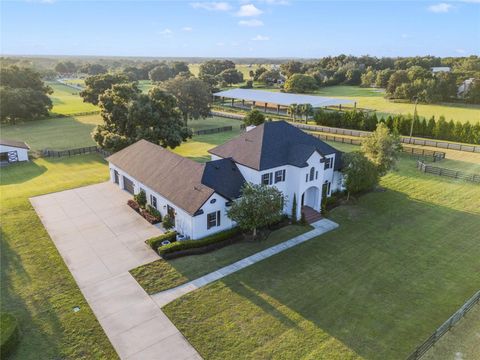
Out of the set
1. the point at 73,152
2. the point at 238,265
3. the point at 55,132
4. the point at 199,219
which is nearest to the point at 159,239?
the point at 199,219

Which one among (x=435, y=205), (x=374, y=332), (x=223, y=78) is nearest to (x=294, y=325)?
(x=374, y=332)

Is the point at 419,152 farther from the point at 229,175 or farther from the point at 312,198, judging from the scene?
the point at 229,175

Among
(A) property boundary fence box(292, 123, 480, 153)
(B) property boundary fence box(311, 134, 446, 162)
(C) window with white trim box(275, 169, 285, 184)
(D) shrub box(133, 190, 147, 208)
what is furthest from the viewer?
(A) property boundary fence box(292, 123, 480, 153)

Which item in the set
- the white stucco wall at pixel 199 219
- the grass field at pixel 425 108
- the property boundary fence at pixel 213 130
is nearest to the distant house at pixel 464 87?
the grass field at pixel 425 108

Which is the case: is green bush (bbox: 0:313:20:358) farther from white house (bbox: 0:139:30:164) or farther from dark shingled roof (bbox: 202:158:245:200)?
white house (bbox: 0:139:30:164)

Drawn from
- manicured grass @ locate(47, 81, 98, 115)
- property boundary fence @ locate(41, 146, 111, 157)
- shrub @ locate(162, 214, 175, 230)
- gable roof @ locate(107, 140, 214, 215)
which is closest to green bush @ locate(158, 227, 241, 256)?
gable roof @ locate(107, 140, 214, 215)

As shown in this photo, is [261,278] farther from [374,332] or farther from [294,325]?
[374,332]

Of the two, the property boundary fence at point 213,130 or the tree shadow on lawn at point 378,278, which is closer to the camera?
the tree shadow on lawn at point 378,278

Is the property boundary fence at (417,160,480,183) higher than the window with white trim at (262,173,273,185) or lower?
lower

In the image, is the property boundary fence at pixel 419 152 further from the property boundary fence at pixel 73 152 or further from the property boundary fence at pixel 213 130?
the property boundary fence at pixel 73 152
